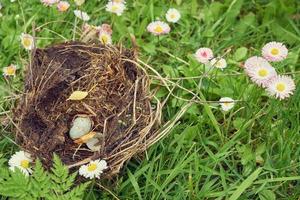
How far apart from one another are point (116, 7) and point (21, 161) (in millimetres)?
833

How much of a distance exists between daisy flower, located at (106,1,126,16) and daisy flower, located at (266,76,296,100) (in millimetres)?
734

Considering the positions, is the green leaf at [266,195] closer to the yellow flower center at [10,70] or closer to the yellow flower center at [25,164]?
the yellow flower center at [25,164]

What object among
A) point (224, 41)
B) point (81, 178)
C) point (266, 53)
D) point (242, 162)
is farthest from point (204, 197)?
point (224, 41)

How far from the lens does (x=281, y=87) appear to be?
78.8 inches

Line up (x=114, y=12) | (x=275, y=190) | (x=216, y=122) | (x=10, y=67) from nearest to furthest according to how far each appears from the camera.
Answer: (x=275, y=190) < (x=216, y=122) < (x=10, y=67) < (x=114, y=12)

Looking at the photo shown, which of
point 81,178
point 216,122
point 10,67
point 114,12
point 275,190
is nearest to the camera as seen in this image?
point 81,178

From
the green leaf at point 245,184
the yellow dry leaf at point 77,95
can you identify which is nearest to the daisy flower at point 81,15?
the yellow dry leaf at point 77,95

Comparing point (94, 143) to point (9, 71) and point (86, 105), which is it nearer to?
point (86, 105)

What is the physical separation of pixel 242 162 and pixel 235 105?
0.24 m

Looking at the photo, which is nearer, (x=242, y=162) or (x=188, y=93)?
(x=242, y=162)

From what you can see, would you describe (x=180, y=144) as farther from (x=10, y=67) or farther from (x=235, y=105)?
→ (x=10, y=67)

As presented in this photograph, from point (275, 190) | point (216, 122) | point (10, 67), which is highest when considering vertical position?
point (10, 67)

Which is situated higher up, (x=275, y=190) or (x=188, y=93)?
(x=188, y=93)

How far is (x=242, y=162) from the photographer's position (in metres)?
2.01
